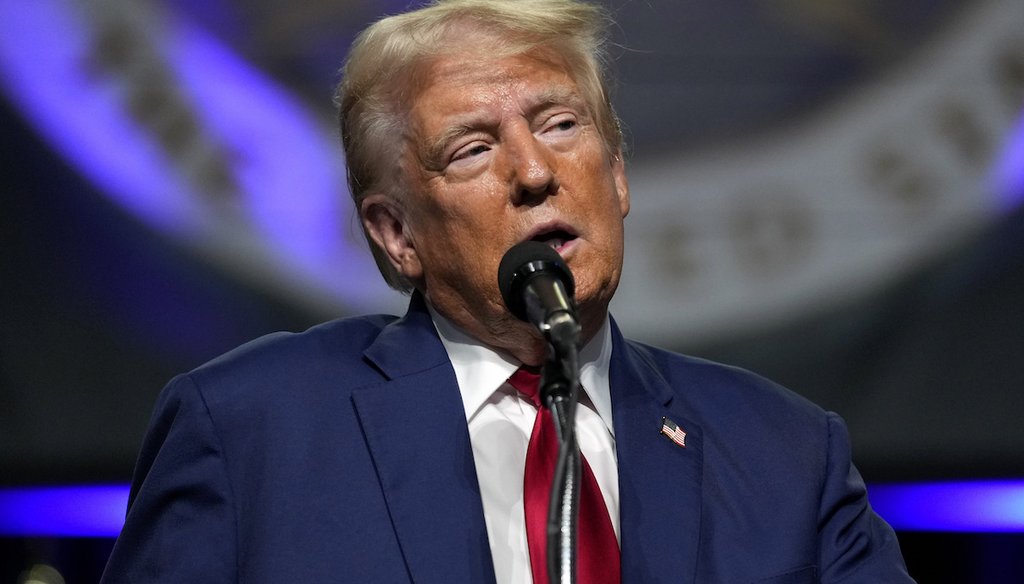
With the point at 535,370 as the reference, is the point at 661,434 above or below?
below

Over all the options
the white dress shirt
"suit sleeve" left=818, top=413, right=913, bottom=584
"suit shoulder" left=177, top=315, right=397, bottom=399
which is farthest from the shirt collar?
"suit sleeve" left=818, top=413, right=913, bottom=584

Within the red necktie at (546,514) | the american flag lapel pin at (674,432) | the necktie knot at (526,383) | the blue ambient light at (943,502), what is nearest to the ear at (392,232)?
the necktie knot at (526,383)

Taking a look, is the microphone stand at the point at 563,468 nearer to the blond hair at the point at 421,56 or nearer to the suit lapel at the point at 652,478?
the suit lapel at the point at 652,478

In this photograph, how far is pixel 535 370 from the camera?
6.13 ft

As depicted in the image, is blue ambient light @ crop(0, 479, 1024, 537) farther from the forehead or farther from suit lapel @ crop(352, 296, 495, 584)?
the forehead

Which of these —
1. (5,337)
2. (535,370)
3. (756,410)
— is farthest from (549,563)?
(5,337)

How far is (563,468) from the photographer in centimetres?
114

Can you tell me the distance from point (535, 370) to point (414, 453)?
0.25m

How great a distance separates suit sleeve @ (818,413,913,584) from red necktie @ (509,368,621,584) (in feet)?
1.17

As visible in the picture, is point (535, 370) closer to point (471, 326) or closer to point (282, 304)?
point (471, 326)

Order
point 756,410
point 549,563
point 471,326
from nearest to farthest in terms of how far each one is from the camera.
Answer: point 549,563 < point 471,326 < point 756,410

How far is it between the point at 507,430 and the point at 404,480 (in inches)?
7.4

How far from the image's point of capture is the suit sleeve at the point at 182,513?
1.62 m

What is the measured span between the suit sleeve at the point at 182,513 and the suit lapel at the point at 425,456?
0.22m
